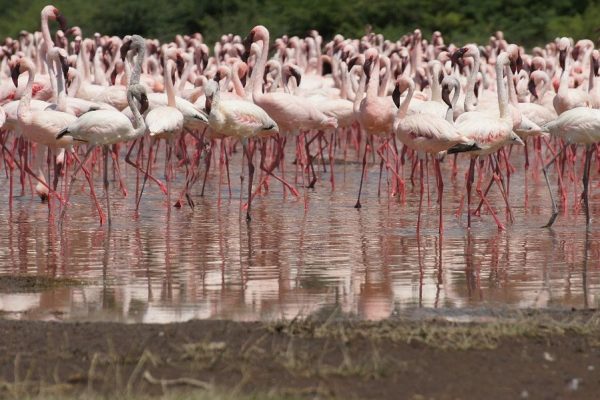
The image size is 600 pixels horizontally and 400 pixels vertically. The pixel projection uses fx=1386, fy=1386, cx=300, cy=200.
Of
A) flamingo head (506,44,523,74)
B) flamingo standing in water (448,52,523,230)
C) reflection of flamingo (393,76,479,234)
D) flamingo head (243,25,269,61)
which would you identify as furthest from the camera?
flamingo head (243,25,269,61)

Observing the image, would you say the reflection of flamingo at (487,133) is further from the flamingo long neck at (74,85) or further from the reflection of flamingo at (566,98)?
the flamingo long neck at (74,85)

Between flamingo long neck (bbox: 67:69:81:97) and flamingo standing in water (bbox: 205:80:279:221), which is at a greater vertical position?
flamingo long neck (bbox: 67:69:81:97)

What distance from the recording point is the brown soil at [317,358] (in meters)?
5.61

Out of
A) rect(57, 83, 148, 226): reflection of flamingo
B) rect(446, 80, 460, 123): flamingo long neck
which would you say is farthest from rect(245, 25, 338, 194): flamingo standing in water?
rect(57, 83, 148, 226): reflection of flamingo

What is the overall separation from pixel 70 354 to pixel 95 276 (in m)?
2.53

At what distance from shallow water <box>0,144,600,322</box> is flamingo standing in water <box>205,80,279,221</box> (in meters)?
0.74

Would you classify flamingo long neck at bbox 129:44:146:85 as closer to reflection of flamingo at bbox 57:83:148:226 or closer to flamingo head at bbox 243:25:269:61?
reflection of flamingo at bbox 57:83:148:226

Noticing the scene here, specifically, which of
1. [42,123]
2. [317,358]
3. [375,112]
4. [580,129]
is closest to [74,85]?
[42,123]

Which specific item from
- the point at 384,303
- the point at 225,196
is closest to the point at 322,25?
the point at 225,196

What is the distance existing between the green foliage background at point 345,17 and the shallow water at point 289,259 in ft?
65.9

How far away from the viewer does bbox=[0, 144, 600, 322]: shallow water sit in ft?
24.9

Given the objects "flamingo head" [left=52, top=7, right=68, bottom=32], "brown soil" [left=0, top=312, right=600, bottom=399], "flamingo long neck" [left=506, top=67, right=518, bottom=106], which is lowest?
"brown soil" [left=0, top=312, right=600, bottom=399]

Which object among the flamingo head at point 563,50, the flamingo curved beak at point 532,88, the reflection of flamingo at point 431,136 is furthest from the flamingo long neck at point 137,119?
the flamingo head at point 563,50

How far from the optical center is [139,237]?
10680 mm
